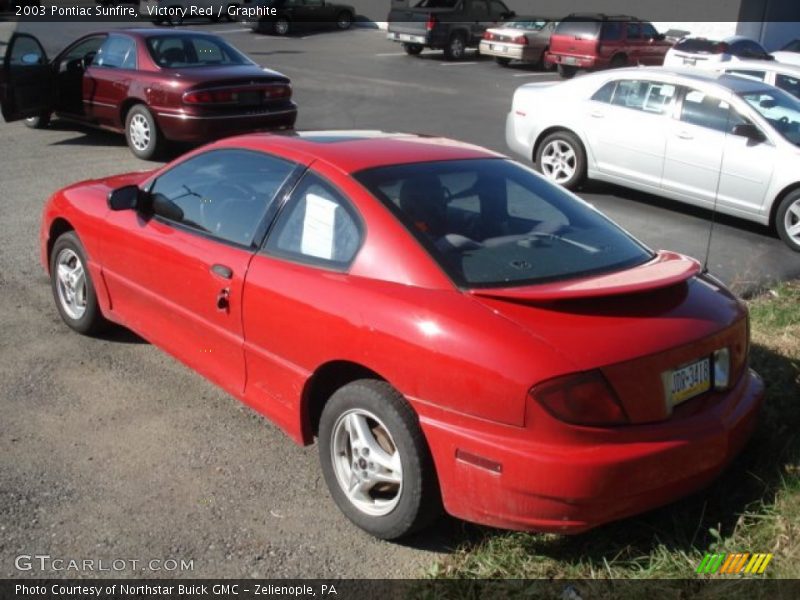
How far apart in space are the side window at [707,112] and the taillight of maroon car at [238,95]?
4938 mm

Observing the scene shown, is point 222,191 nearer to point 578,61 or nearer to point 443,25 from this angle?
point 578,61

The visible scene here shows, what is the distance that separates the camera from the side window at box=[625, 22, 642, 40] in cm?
2366

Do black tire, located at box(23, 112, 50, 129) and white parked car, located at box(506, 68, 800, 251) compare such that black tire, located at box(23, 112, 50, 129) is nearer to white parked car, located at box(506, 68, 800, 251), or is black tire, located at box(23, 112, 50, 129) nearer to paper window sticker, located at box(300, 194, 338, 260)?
white parked car, located at box(506, 68, 800, 251)

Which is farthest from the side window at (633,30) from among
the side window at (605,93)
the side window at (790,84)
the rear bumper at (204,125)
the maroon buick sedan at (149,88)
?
the rear bumper at (204,125)

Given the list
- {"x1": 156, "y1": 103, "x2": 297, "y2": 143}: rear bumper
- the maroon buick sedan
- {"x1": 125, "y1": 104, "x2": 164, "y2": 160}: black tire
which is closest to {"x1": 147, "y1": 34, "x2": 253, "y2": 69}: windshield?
the maroon buick sedan

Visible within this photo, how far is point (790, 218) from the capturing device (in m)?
8.15

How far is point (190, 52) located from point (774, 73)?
7536 millimetres

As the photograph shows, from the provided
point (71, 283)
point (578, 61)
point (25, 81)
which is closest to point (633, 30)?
point (578, 61)

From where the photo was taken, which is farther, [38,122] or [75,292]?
[38,122]

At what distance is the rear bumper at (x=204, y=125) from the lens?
10.6 metres

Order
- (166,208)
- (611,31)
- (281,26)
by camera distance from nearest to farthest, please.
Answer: (166,208), (611,31), (281,26)

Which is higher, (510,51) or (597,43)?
(597,43)

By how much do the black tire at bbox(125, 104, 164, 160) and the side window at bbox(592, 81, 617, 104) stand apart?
17.0ft

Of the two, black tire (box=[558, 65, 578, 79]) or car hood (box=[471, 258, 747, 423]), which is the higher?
black tire (box=[558, 65, 578, 79])
